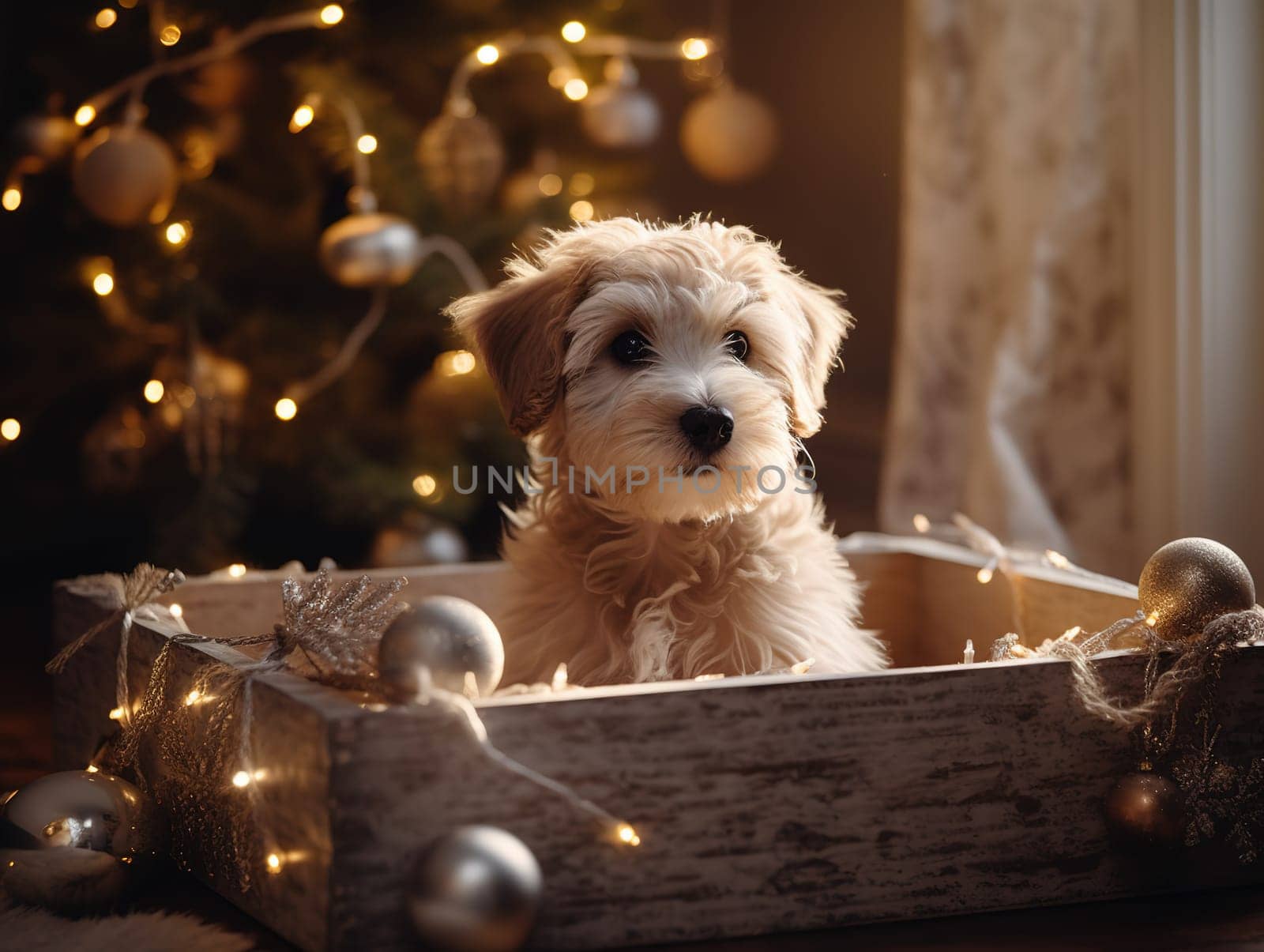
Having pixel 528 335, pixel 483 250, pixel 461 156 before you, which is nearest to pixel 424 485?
pixel 483 250

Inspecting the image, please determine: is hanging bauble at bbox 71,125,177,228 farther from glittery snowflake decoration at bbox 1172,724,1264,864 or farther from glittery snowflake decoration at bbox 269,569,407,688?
glittery snowflake decoration at bbox 1172,724,1264,864

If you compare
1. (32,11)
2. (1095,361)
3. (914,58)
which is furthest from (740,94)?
(32,11)

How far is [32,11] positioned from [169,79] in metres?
0.88

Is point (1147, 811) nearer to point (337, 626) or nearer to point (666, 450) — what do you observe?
point (666, 450)

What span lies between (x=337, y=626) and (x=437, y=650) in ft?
0.75

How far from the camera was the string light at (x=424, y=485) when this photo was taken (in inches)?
145

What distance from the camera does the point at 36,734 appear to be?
8.32 ft

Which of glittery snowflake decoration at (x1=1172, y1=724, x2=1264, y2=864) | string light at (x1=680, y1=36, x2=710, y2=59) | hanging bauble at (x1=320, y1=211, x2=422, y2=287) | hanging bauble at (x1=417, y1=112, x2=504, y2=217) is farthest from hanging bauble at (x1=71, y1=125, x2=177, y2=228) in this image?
glittery snowflake decoration at (x1=1172, y1=724, x2=1264, y2=864)

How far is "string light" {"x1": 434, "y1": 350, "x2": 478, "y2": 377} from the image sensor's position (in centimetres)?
358

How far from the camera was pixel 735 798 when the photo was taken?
1.44 metres

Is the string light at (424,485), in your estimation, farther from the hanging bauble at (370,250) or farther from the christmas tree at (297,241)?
the hanging bauble at (370,250)

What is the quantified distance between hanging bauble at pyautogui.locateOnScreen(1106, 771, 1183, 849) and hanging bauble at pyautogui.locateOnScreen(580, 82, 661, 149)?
2.53 m

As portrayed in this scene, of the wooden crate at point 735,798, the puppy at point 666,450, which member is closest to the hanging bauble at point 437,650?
the wooden crate at point 735,798

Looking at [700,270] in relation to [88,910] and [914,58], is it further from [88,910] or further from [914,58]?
[914,58]
